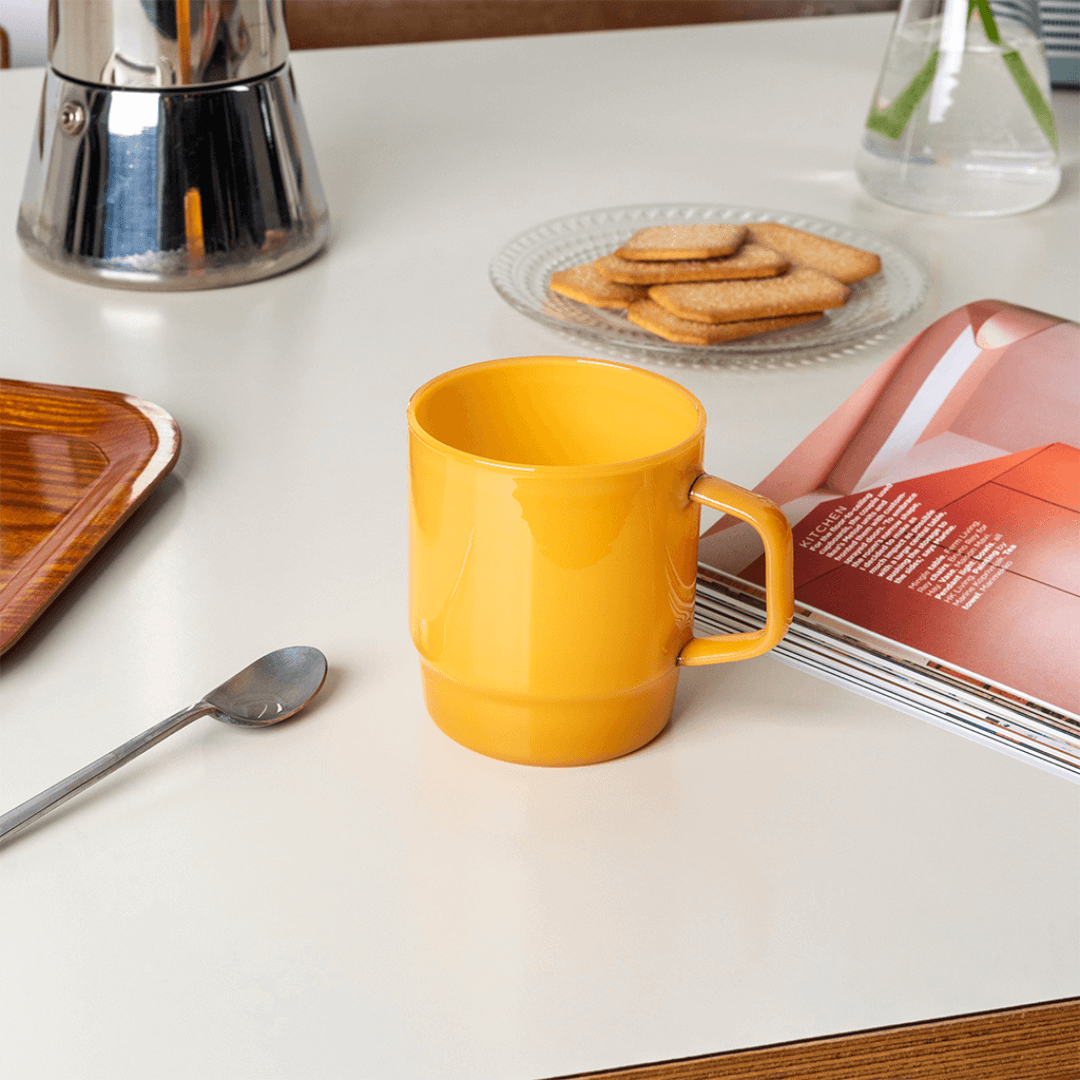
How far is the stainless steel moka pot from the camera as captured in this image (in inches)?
28.3

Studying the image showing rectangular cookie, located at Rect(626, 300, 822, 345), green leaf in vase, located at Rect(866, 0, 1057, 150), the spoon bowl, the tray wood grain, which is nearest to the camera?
the tray wood grain

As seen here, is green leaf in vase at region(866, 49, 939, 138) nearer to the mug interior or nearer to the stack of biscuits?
the stack of biscuits

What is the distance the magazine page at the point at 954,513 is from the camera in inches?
18.9

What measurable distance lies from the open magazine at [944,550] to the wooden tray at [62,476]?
0.25 metres

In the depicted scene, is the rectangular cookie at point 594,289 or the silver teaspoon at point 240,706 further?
the rectangular cookie at point 594,289

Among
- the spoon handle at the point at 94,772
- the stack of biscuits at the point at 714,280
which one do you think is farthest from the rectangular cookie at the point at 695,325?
the spoon handle at the point at 94,772

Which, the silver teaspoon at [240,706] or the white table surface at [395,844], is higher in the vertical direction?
the silver teaspoon at [240,706]

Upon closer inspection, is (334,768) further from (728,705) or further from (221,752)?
(728,705)

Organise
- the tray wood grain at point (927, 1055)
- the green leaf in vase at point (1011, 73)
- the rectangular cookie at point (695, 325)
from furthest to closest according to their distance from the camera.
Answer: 1. the green leaf in vase at point (1011, 73)
2. the rectangular cookie at point (695, 325)
3. the tray wood grain at point (927, 1055)

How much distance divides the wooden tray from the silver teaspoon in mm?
80

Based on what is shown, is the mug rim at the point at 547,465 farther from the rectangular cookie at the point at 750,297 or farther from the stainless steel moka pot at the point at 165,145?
the stainless steel moka pot at the point at 165,145

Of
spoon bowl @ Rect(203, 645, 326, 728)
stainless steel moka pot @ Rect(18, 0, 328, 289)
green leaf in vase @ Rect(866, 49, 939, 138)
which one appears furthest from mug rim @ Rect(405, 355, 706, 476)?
green leaf in vase @ Rect(866, 49, 939, 138)

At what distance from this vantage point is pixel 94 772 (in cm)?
41

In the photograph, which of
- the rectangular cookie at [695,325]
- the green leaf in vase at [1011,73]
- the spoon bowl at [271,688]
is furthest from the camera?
the green leaf in vase at [1011,73]
